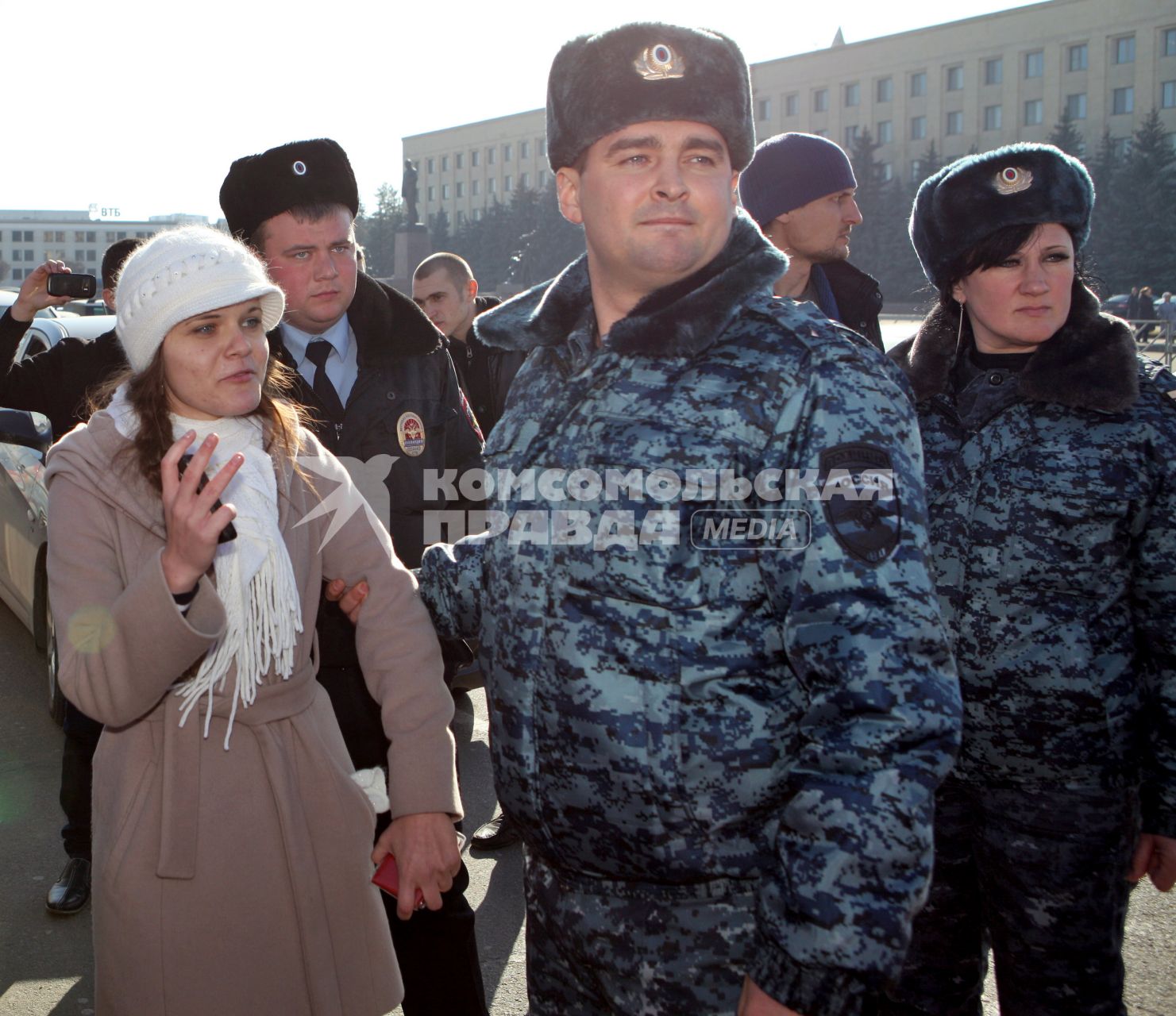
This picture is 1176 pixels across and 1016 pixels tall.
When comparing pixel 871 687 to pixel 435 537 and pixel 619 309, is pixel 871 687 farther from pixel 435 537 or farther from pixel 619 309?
pixel 435 537

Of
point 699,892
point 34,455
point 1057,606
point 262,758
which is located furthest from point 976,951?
point 34,455

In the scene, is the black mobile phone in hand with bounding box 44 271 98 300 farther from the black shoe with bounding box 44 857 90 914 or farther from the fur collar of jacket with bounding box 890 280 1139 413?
the fur collar of jacket with bounding box 890 280 1139 413

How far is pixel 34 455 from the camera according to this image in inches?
231

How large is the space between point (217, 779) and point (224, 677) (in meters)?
0.19

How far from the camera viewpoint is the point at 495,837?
180 inches

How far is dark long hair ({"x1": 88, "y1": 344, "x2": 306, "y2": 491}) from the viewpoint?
2223 millimetres

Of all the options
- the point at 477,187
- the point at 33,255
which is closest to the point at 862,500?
the point at 477,187

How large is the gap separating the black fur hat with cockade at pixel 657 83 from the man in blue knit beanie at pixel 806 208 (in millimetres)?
2037

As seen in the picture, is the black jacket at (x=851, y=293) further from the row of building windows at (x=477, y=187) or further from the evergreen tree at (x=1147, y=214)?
the row of building windows at (x=477, y=187)

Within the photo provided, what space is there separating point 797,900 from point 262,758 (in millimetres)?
1169

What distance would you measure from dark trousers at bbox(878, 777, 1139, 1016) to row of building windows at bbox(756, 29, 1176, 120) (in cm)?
7514

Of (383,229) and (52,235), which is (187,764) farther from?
(52,235)

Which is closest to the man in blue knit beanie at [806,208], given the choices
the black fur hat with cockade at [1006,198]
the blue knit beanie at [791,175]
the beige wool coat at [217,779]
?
the blue knit beanie at [791,175]

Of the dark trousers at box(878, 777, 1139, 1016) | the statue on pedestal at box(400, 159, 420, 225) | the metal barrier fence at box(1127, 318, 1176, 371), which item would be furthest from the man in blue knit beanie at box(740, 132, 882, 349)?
the statue on pedestal at box(400, 159, 420, 225)
